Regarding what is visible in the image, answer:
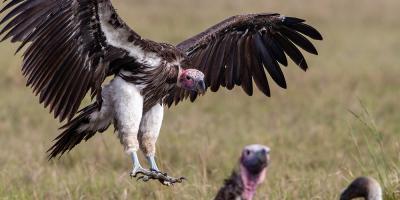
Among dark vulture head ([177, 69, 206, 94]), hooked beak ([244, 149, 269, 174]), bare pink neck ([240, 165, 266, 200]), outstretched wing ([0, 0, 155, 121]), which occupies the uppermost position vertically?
outstretched wing ([0, 0, 155, 121])

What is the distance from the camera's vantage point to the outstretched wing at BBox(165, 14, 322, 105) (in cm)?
616

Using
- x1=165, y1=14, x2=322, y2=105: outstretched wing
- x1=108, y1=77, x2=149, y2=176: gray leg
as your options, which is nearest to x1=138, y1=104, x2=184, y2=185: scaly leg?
x1=108, y1=77, x2=149, y2=176: gray leg

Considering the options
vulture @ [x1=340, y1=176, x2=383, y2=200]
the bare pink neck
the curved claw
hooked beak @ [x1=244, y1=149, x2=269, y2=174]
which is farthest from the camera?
the curved claw

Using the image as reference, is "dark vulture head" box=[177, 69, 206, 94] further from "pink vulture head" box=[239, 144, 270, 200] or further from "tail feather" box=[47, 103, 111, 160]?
"pink vulture head" box=[239, 144, 270, 200]

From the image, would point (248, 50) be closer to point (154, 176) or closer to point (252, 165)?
point (154, 176)

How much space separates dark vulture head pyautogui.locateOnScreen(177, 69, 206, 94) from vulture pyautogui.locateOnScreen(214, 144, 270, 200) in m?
1.42

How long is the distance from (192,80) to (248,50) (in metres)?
1.41

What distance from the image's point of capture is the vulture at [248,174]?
337 centimetres

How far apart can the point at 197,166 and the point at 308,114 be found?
3488 mm

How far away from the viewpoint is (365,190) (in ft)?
13.3

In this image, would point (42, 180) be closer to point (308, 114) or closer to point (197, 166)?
point (197, 166)

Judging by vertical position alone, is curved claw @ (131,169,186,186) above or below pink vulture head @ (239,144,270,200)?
above

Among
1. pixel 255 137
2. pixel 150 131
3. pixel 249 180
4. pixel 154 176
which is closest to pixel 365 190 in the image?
pixel 249 180

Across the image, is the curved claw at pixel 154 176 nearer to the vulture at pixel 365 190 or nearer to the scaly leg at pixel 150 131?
the scaly leg at pixel 150 131
